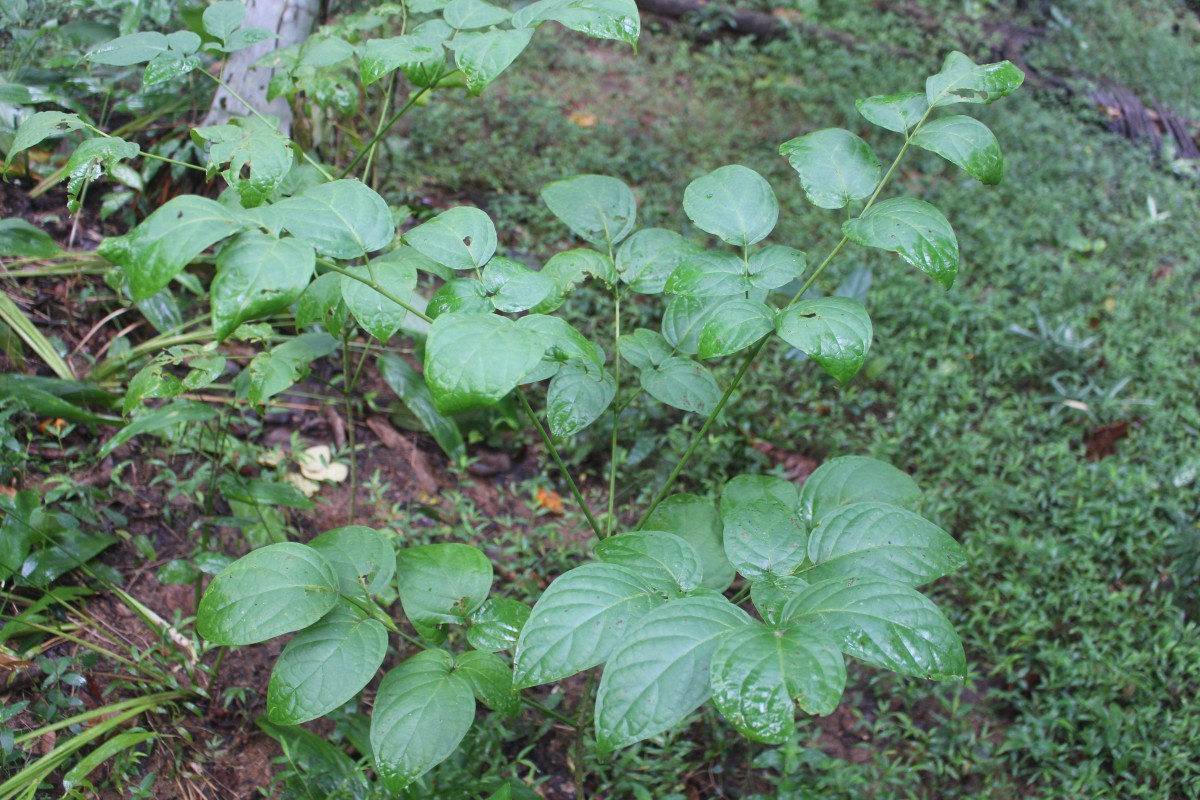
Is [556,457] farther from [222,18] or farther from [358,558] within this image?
[222,18]

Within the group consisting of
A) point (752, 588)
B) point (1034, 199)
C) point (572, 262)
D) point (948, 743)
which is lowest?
point (948, 743)

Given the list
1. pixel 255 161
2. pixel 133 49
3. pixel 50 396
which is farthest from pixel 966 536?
pixel 50 396

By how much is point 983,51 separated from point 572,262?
5136mm

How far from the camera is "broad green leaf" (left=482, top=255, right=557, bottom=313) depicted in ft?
4.15

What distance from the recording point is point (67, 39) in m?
2.97

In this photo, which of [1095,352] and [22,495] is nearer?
[22,495]

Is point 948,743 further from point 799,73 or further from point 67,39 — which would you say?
point 799,73

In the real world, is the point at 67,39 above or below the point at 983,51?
above

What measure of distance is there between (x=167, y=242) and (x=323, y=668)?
2.14 feet

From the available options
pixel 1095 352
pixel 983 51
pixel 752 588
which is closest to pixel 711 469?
pixel 752 588

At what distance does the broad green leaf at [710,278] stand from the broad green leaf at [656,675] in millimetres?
518

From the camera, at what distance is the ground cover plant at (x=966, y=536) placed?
204cm

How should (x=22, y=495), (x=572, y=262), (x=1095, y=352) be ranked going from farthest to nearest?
(x=1095, y=352), (x=22, y=495), (x=572, y=262)

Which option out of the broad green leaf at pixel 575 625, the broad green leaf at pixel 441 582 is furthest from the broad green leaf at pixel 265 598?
the broad green leaf at pixel 575 625
